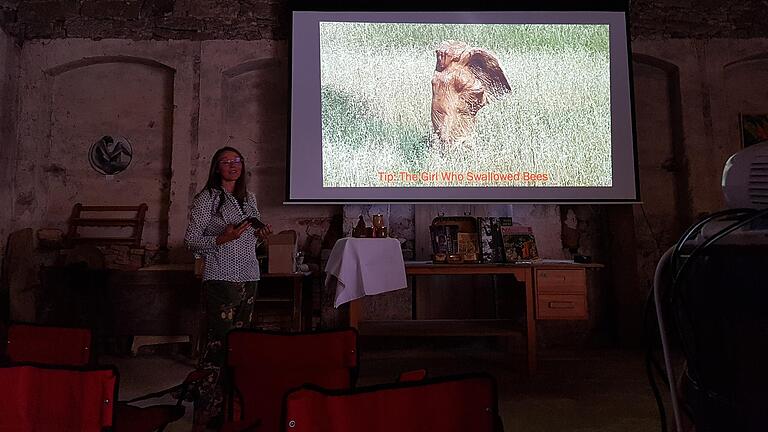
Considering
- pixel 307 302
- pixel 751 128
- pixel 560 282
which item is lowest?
pixel 307 302

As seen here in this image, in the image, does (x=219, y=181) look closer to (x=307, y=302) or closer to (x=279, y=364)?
(x=279, y=364)

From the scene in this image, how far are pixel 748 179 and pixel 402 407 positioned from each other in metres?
0.62

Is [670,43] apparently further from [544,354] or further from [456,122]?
[544,354]

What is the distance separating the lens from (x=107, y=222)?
4.38m

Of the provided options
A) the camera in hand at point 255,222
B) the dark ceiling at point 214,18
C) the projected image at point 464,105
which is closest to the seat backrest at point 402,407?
the camera in hand at point 255,222

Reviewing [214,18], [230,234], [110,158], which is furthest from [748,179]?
[110,158]

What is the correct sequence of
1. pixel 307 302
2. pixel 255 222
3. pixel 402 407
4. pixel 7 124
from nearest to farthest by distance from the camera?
pixel 402 407
pixel 255 222
pixel 307 302
pixel 7 124

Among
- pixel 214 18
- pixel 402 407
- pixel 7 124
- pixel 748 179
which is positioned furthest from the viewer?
pixel 214 18

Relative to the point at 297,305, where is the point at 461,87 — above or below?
above

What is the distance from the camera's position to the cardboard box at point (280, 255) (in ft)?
12.0

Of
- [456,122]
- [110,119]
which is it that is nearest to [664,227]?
[456,122]

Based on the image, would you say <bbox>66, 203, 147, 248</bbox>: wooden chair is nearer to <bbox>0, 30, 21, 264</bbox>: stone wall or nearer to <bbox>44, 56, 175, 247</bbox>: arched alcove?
<bbox>44, 56, 175, 247</bbox>: arched alcove

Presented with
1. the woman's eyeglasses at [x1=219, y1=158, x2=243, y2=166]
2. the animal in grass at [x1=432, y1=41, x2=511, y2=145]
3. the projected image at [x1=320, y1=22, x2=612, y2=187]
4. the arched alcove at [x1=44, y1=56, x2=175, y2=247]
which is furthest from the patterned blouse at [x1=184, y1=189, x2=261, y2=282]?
the arched alcove at [x1=44, y1=56, x2=175, y2=247]

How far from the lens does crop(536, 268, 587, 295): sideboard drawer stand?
342 centimetres
